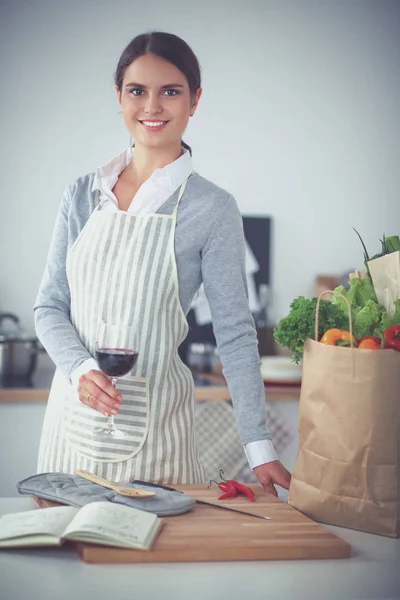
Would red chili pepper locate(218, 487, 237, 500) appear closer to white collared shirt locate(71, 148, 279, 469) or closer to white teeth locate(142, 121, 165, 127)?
white collared shirt locate(71, 148, 279, 469)

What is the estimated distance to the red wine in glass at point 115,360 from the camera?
1301mm

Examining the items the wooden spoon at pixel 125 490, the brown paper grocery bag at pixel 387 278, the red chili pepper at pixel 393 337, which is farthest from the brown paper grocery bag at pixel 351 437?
the wooden spoon at pixel 125 490

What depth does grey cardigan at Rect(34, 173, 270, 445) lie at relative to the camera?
1512 mm

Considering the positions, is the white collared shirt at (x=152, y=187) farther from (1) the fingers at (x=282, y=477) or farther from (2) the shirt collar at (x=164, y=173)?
(1) the fingers at (x=282, y=477)

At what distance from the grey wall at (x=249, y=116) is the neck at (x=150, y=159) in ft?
7.18

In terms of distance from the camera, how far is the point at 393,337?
1159 millimetres

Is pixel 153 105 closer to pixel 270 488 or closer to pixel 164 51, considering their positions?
pixel 164 51

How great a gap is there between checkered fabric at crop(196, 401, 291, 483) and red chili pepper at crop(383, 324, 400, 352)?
2093 millimetres

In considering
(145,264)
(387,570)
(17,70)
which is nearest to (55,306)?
(145,264)

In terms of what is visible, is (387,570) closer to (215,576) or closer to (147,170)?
(215,576)

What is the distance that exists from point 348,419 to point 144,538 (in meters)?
0.34

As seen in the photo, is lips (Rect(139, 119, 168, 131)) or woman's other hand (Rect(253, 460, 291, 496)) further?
lips (Rect(139, 119, 168, 131))

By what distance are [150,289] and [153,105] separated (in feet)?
1.20

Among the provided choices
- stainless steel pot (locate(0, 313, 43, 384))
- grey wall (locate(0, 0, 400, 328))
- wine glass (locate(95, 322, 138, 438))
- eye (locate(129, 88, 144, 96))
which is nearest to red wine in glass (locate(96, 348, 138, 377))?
wine glass (locate(95, 322, 138, 438))
